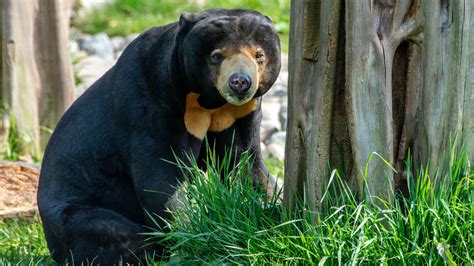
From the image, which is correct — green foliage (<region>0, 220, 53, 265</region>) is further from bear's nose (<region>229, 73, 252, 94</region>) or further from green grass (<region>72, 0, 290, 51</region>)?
green grass (<region>72, 0, 290, 51</region>)

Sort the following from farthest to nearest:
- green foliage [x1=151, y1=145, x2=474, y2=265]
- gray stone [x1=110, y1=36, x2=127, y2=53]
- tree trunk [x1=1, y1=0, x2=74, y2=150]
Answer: gray stone [x1=110, y1=36, x2=127, y2=53] → tree trunk [x1=1, y1=0, x2=74, y2=150] → green foliage [x1=151, y1=145, x2=474, y2=265]

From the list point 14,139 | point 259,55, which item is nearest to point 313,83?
point 259,55

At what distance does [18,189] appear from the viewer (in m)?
7.96

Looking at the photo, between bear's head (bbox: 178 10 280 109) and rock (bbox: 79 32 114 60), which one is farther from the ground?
bear's head (bbox: 178 10 280 109)

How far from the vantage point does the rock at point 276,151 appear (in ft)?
31.8

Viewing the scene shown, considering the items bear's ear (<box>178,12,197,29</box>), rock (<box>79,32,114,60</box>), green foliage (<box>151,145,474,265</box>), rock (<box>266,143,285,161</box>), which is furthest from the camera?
rock (<box>79,32,114,60</box>)

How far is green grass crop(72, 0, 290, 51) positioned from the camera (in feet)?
49.8

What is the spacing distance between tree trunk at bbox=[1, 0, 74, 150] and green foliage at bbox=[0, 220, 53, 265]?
2.51 metres

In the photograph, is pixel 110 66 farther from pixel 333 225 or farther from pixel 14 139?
pixel 333 225

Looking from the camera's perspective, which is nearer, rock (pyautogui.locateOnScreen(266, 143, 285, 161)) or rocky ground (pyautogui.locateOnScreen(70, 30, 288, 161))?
rock (pyautogui.locateOnScreen(266, 143, 285, 161))

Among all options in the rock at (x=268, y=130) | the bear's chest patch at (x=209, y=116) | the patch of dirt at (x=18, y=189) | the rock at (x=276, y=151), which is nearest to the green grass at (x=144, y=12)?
the rock at (x=268, y=130)

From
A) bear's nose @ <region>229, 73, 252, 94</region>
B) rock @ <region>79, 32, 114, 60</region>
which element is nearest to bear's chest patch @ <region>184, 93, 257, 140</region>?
bear's nose @ <region>229, 73, 252, 94</region>

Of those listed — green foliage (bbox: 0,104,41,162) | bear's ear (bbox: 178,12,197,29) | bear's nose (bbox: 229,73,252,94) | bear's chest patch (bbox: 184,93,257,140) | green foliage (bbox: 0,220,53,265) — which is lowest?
green foliage (bbox: 0,220,53,265)

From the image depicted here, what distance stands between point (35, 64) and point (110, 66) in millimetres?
3180
